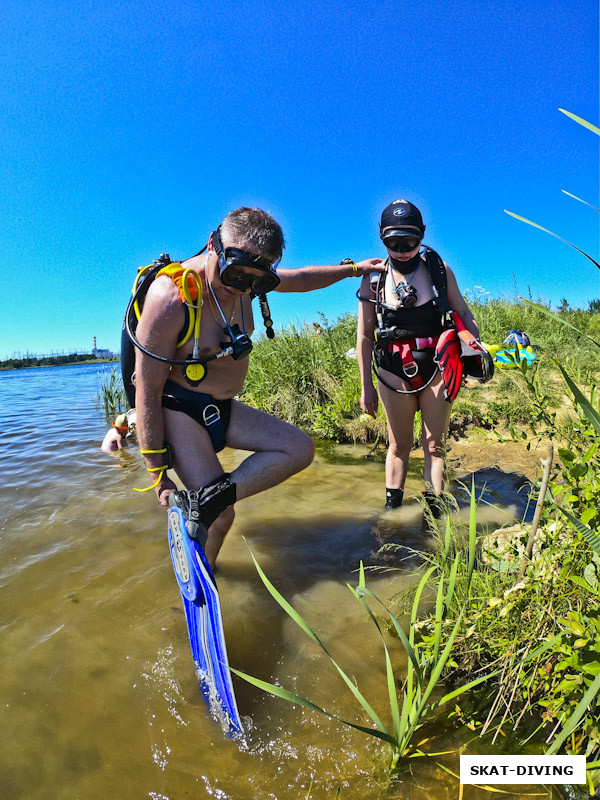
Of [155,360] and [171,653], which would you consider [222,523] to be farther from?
[155,360]

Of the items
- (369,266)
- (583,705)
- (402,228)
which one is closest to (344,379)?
(369,266)

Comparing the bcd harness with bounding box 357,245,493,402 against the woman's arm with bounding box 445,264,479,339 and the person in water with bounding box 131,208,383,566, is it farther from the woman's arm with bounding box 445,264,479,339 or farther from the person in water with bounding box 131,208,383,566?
the person in water with bounding box 131,208,383,566

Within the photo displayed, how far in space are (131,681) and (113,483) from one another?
9.71ft

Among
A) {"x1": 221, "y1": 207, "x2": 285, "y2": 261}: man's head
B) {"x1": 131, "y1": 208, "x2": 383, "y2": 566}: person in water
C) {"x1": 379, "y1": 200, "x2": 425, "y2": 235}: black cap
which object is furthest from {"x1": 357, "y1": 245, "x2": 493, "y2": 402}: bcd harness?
{"x1": 221, "y1": 207, "x2": 285, "y2": 261}: man's head

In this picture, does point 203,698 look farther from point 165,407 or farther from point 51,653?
point 165,407

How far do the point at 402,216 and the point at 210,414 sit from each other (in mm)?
1784

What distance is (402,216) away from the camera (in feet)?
9.68

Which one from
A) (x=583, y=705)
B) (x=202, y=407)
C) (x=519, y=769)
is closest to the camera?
(x=583, y=705)

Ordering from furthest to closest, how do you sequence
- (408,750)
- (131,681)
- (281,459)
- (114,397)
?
1. (114,397)
2. (281,459)
3. (131,681)
4. (408,750)

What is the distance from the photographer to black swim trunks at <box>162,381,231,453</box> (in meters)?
2.59

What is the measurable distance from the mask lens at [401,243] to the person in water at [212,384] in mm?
743

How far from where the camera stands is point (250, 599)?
2.58 metres

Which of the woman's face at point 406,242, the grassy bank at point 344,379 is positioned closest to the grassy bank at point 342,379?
the grassy bank at point 344,379

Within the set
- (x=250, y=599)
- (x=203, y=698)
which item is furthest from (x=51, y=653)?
(x=250, y=599)
